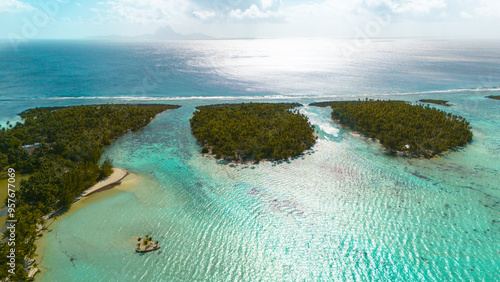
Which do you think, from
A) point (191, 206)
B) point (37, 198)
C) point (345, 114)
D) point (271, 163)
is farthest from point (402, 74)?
point (37, 198)

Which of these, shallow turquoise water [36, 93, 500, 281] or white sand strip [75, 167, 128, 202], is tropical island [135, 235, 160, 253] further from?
white sand strip [75, 167, 128, 202]

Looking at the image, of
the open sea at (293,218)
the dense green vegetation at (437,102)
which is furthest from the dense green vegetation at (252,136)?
the dense green vegetation at (437,102)

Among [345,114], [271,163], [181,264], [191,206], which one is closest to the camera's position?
[181,264]

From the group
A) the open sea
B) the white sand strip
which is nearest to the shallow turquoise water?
the open sea

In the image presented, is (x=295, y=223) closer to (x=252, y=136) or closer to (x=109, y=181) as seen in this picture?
(x=252, y=136)

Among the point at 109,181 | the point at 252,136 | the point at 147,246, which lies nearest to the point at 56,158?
the point at 109,181

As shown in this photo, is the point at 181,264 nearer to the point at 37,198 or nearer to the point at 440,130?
the point at 37,198
